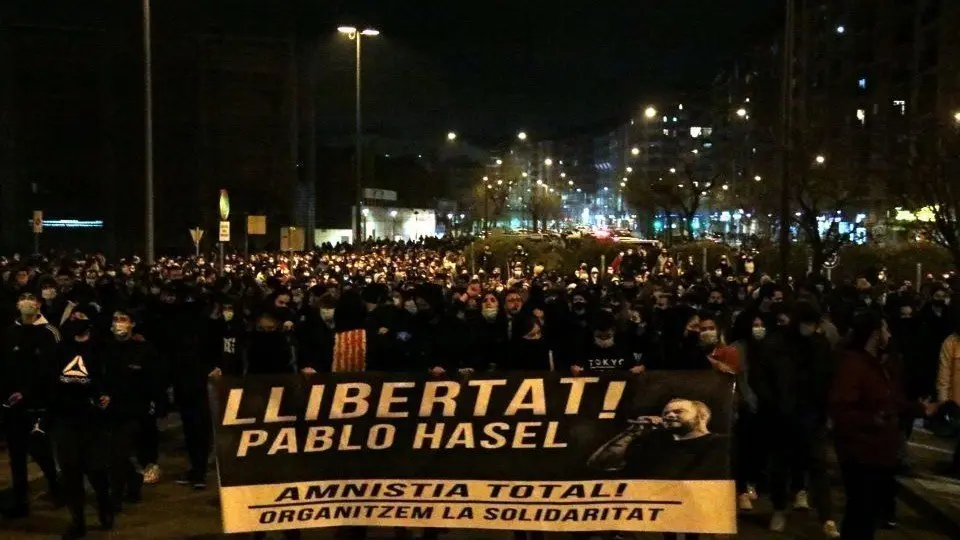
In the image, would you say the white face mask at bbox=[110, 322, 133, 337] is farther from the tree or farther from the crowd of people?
the tree

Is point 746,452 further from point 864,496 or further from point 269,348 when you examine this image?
point 269,348

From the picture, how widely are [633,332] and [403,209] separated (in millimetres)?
68100

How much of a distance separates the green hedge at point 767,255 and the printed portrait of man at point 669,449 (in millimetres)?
18745

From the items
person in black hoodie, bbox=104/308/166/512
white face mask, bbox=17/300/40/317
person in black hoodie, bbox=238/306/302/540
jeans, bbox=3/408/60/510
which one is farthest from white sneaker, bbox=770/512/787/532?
white face mask, bbox=17/300/40/317

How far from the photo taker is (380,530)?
7.90 metres

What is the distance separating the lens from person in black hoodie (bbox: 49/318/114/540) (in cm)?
761

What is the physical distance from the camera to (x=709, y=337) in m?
8.27

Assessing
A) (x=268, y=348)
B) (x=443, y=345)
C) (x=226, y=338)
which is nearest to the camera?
(x=443, y=345)

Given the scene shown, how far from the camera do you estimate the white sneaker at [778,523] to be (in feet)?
26.2

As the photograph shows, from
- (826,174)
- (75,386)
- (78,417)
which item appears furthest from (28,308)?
(826,174)

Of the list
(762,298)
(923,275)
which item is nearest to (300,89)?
(923,275)

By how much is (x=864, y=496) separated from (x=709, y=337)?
214 centimetres

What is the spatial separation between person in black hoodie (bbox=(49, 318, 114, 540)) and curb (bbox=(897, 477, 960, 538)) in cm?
656

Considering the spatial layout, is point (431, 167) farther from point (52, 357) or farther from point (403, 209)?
point (52, 357)
